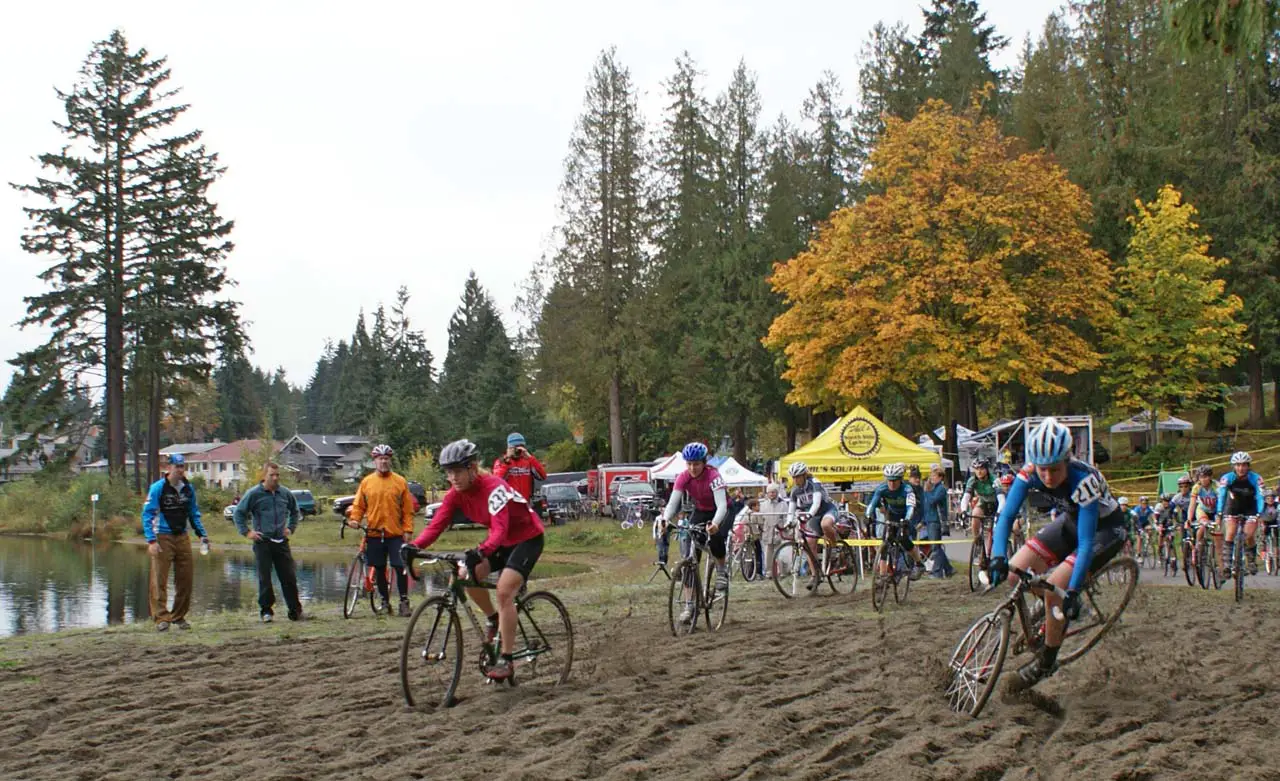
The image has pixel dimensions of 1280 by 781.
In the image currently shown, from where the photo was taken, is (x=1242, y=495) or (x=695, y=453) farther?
(x=1242, y=495)

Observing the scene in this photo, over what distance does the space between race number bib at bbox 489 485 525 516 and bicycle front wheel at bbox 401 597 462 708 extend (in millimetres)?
713

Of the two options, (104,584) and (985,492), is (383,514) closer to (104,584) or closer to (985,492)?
(985,492)

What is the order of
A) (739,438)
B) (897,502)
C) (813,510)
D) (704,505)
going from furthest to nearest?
(739,438) → (813,510) → (897,502) → (704,505)

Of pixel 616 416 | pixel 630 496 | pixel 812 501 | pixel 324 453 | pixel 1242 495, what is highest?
pixel 324 453

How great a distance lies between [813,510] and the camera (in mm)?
16156

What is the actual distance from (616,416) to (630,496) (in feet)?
35.3

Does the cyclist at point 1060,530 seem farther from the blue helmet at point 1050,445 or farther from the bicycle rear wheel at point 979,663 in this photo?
the bicycle rear wheel at point 979,663

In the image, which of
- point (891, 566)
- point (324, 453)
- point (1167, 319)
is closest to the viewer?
point (891, 566)

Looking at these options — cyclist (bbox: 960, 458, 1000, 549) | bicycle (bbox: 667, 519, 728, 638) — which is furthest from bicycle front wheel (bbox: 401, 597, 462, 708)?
cyclist (bbox: 960, 458, 1000, 549)

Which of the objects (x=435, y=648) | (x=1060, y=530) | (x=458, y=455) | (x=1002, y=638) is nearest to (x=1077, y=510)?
(x=1060, y=530)

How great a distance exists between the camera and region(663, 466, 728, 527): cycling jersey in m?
12.0

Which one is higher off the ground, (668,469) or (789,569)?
(668,469)

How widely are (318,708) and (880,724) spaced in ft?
12.4

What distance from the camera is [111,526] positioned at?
48.9m
